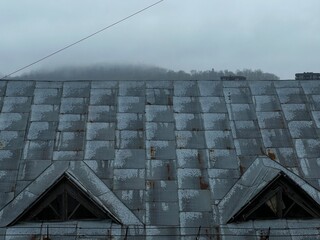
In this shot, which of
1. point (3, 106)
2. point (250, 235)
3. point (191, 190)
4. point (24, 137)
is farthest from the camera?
point (3, 106)

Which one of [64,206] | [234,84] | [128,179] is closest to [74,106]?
[128,179]

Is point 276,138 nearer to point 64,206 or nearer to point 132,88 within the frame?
point 132,88

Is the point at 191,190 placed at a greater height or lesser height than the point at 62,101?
lesser

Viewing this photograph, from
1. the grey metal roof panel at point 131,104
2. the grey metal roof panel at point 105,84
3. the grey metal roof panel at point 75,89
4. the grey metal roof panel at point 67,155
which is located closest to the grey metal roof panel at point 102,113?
the grey metal roof panel at point 131,104

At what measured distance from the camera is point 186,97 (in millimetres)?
19641

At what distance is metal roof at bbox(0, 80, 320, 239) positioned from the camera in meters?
15.0

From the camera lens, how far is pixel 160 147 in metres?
17.2

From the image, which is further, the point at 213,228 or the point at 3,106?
the point at 3,106

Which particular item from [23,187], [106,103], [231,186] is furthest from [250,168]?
[23,187]

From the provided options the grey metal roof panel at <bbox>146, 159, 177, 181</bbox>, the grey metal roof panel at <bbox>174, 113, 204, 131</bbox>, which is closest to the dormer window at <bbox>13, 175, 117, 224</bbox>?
the grey metal roof panel at <bbox>146, 159, 177, 181</bbox>

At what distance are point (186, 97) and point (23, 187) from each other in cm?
778

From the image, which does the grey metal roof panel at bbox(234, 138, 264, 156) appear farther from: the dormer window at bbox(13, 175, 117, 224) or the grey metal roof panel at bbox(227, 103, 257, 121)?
the dormer window at bbox(13, 175, 117, 224)

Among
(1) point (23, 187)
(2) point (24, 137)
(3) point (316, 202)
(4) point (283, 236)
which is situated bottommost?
(4) point (283, 236)

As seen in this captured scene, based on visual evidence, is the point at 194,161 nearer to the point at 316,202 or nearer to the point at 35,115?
the point at 316,202
